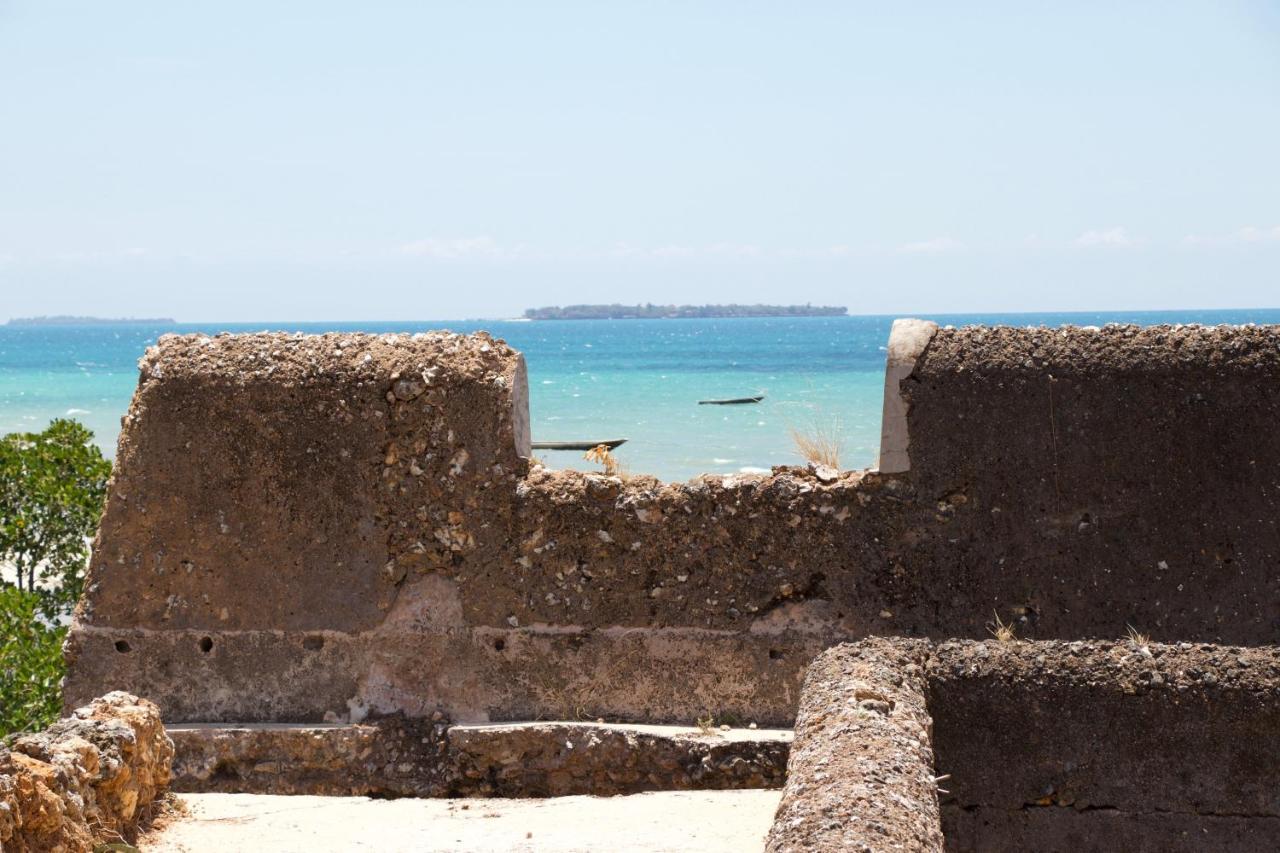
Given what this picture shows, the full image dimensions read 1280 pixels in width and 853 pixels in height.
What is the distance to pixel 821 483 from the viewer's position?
566 centimetres

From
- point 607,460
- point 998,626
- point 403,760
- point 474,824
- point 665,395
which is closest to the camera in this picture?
point 474,824

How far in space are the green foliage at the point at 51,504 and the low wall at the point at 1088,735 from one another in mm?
5432

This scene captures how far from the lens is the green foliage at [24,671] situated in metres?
7.08

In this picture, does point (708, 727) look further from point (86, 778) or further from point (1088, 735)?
point (86, 778)

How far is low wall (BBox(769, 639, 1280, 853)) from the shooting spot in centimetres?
411

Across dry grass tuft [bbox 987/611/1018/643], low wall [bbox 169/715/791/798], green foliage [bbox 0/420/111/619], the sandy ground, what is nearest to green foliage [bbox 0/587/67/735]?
green foliage [bbox 0/420/111/619]

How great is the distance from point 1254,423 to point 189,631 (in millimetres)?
4572

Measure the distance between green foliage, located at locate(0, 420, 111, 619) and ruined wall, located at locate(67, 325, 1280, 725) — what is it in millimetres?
2372

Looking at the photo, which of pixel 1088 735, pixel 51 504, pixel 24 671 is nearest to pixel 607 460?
pixel 1088 735

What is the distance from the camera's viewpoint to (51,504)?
7.97 m

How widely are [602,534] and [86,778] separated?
2.29m

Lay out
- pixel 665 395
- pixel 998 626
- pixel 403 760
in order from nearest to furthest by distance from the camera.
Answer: pixel 998 626 → pixel 403 760 → pixel 665 395

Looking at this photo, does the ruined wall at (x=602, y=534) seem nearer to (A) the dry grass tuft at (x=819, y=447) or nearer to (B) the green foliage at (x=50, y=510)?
(A) the dry grass tuft at (x=819, y=447)

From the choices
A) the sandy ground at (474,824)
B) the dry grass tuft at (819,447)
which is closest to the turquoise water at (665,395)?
the dry grass tuft at (819,447)
